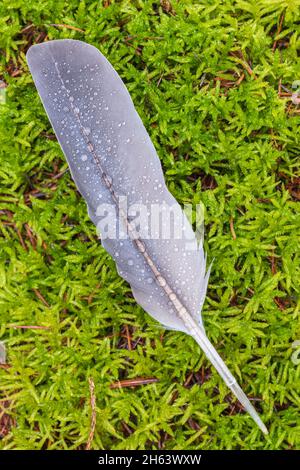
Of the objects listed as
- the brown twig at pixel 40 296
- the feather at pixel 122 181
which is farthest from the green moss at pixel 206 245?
the feather at pixel 122 181

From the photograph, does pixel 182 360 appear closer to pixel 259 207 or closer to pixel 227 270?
pixel 227 270

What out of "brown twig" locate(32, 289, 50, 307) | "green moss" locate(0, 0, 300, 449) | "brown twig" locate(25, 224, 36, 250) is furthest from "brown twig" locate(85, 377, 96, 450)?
"brown twig" locate(25, 224, 36, 250)

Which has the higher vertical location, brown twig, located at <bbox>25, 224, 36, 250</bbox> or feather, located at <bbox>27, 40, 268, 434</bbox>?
feather, located at <bbox>27, 40, 268, 434</bbox>

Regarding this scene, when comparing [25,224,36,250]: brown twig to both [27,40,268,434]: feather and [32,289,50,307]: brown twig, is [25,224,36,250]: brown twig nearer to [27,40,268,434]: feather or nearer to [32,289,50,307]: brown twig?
[32,289,50,307]: brown twig

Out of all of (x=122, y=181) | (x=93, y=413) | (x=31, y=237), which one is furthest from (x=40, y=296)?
(x=122, y=181)

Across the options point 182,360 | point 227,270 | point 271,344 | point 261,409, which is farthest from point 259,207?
point 261,409
